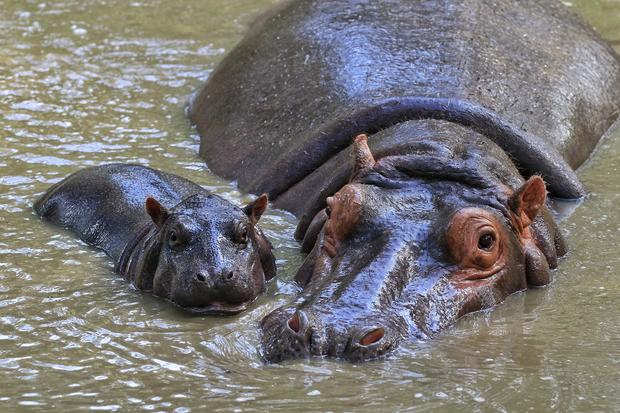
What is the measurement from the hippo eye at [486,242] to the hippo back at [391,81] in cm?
131

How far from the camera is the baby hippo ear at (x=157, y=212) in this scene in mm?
6176

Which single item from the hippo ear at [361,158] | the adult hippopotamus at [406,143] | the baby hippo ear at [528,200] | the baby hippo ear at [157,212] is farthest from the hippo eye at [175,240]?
the baby hippo ear at [528,200]

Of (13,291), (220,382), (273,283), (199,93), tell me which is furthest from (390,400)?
(199,93)

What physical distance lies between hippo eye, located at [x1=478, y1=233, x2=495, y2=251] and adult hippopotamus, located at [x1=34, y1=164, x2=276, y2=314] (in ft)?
3.36

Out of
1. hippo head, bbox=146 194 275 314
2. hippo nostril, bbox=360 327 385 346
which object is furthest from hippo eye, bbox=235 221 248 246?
hippo nostril, bbox=360 327 385 346

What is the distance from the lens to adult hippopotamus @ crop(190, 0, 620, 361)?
5398 millimetres

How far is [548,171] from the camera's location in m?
7.00

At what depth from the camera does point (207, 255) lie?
231 inches

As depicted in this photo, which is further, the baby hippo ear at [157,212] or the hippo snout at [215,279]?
the baby hippo ear at [157,212]

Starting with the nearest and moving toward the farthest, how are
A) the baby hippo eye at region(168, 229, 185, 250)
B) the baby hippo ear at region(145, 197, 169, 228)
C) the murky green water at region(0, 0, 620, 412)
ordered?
the murky green water at region(0, 0, 620, 412) < the baby hippo eye at region(168, 229, 185, 250) < the baby hippo ear at region(145, 197, 169, 228)

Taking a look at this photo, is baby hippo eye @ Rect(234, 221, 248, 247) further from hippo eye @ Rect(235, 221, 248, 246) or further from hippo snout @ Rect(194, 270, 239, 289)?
hippo snout @ Rect(194, 270, 239, 289)

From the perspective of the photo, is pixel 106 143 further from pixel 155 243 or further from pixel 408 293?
pixel 408 293

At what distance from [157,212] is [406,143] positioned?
125cm

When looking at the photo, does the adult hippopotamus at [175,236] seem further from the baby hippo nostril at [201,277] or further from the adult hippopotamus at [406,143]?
the adult hippopotamus at [406,143]
